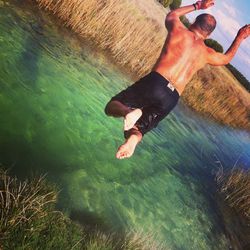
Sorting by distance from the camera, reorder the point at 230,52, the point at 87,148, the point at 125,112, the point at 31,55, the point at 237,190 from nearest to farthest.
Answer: the point at 125,112
the point at 230,52
the point at 87,148
the point at 237,190
the point at 31,55

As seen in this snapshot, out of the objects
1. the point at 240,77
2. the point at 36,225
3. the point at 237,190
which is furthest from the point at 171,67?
the point at 240,77

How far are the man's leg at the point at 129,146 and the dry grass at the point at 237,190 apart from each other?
567cm

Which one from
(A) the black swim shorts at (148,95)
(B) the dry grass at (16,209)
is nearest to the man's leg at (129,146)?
(A) the black swim shorts at (148,95)

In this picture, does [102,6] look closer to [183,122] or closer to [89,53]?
[89,53]

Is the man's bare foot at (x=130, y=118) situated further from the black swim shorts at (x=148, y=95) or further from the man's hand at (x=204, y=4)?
the man's hand at (x=204, y=4)

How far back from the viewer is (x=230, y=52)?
612cm

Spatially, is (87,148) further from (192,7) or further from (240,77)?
(240,77)

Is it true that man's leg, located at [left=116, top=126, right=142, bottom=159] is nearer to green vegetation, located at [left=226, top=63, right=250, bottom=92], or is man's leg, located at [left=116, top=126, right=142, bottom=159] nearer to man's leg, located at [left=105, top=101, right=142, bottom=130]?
man's leg, located at [left=105, top=101, right=142, bottom=130]

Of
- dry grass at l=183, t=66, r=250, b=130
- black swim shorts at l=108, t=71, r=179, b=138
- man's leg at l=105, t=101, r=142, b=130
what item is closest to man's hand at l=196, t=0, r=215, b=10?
black swim shorts at l=108, t=71, r=179, b=138

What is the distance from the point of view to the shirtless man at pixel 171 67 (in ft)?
19.5

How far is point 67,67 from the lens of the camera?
11617 millimetres

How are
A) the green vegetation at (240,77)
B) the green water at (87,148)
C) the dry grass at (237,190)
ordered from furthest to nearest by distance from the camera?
1. the green vegetation at (240,77)
2. the dry grass at (237,190)
3. the green water at (87,148)

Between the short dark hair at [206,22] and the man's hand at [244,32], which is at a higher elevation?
the man's hand at [244,32]

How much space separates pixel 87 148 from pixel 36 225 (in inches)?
152
